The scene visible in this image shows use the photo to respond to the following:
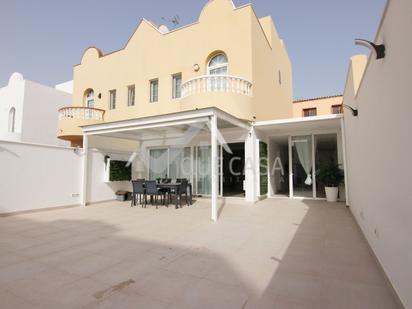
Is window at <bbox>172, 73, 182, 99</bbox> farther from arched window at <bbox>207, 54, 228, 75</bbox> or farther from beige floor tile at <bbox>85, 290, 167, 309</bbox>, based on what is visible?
beige floor tile at <bbox>85, 290, 167, 309</bbox>

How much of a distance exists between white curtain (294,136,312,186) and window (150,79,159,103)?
6666 mm

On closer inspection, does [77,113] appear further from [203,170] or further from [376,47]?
[376,47]

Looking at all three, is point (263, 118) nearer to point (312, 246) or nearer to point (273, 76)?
point (273, 76)

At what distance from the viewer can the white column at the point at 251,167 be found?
28.0 ft

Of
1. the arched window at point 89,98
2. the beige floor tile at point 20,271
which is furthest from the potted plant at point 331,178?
the arched window at point 89,98

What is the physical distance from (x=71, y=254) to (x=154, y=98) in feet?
28.6

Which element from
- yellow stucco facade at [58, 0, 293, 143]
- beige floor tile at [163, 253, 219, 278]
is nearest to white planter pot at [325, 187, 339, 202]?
yellow stucco facade at [58, 0, 293, 143]

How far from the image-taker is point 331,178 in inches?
324

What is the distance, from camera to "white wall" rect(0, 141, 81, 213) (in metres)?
6.56

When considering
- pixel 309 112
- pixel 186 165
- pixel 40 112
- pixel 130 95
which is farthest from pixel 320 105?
pixel 40 112

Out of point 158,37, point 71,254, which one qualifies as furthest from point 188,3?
point 71,254

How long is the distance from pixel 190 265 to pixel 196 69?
8.37 m

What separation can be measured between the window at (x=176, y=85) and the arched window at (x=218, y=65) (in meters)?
1.54

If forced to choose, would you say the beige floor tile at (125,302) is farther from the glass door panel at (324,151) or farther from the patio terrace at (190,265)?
the glass door panel at (324,151)
